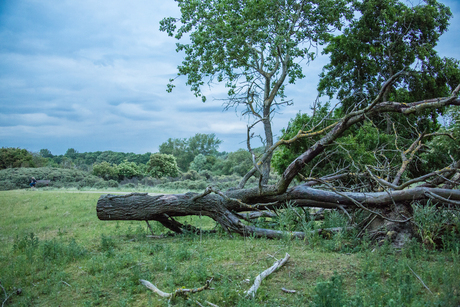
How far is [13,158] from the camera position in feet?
64.2

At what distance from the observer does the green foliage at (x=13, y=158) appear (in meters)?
18.7

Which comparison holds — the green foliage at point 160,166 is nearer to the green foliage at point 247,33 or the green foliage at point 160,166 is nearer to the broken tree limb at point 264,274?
the green foliage at point 247,33

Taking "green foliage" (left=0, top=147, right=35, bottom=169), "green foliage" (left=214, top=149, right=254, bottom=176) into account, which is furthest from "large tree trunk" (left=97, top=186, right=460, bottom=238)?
"green foliage" (left=214, top=149, right=254, bottom=176)

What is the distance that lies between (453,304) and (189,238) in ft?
18.4

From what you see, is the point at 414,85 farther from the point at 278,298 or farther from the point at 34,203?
the point at 34,203

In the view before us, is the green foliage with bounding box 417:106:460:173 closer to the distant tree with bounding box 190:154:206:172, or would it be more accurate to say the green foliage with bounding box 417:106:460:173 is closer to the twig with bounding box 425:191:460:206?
the twig with bounding box 425:191:460:206

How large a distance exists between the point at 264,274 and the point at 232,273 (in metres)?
Answer: 0.52

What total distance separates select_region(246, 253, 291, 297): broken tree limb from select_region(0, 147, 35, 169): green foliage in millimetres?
19660

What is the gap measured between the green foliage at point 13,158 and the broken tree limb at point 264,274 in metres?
19.7

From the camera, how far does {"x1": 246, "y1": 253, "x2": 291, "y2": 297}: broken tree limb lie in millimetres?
4152

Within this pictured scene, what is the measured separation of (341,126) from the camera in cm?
661

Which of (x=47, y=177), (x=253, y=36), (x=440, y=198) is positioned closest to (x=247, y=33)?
(x=253, y=36)

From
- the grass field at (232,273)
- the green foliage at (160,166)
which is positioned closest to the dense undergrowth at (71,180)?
the green foliage at (160,166)

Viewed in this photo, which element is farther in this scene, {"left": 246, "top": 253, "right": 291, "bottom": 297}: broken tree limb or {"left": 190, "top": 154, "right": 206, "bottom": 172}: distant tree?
{"left": 190, "top": 154, "right": 206, "bottom": 172}: distant tree
